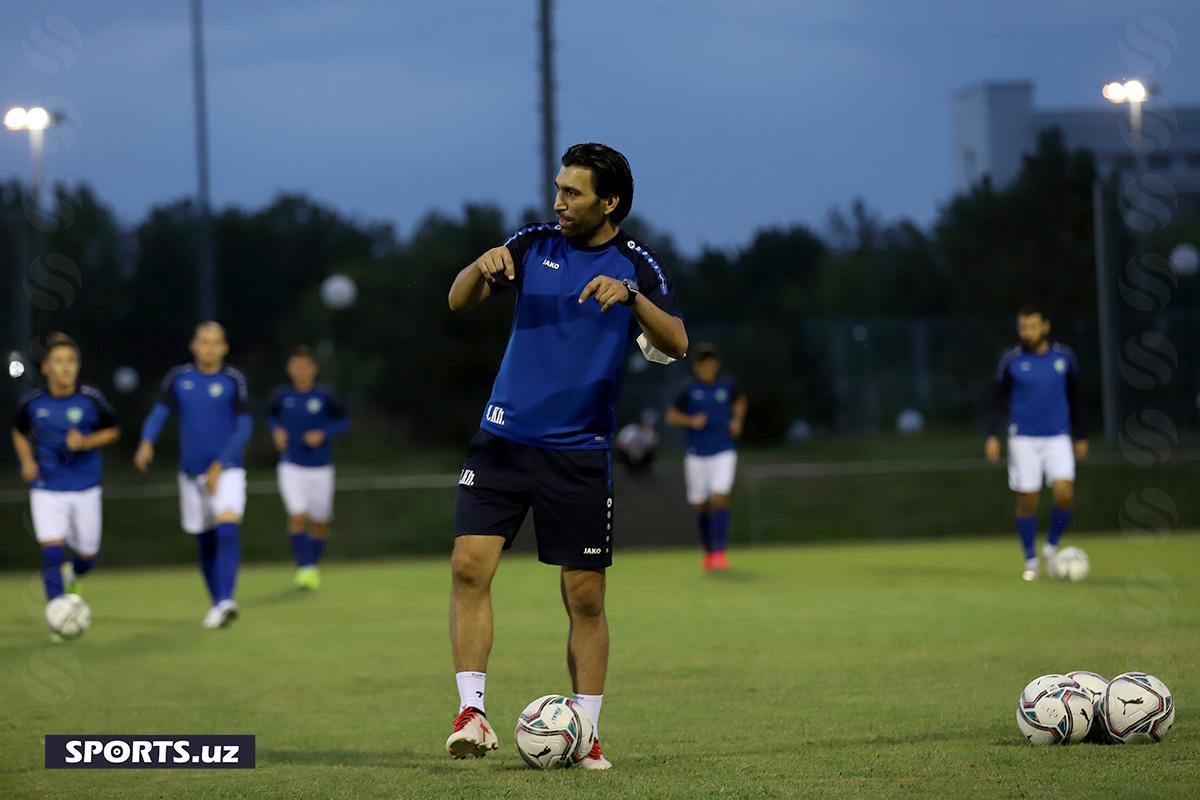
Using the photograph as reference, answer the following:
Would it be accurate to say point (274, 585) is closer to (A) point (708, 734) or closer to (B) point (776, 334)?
(A) point (708, 734)

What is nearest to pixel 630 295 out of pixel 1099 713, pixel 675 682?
pixel 1099 713

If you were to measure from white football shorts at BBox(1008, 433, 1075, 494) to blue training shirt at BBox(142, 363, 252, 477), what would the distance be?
6.50 meters

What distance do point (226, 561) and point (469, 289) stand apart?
23.2 ft

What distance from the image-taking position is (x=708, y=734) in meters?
6.70

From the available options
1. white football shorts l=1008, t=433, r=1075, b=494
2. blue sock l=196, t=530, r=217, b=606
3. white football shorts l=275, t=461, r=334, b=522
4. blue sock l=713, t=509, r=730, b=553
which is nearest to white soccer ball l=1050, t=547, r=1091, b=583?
white football shorts l=1008, t=433, r=1075, b=494

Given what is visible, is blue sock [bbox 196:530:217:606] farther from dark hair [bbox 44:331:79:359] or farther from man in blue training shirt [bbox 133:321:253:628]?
dark hair [bbox 44:331:79:359]

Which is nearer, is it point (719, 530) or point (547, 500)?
point (547, 500)

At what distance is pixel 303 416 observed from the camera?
17.2m

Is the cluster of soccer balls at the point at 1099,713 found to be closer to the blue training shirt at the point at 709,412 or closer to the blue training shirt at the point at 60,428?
the blue training shirt at the point at 60,428

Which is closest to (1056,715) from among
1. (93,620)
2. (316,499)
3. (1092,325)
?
(93,620)

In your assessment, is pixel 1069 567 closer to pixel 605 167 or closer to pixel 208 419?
pixel 208 419

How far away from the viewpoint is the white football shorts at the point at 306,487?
17.1 metres

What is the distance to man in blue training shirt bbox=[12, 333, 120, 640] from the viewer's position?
40.0ft

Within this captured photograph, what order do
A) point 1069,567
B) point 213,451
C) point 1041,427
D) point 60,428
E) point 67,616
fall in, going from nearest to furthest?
1. point 67,616
2. point 60,428
3. point 213,451
4. point 1069,567
5. point 1041,427
